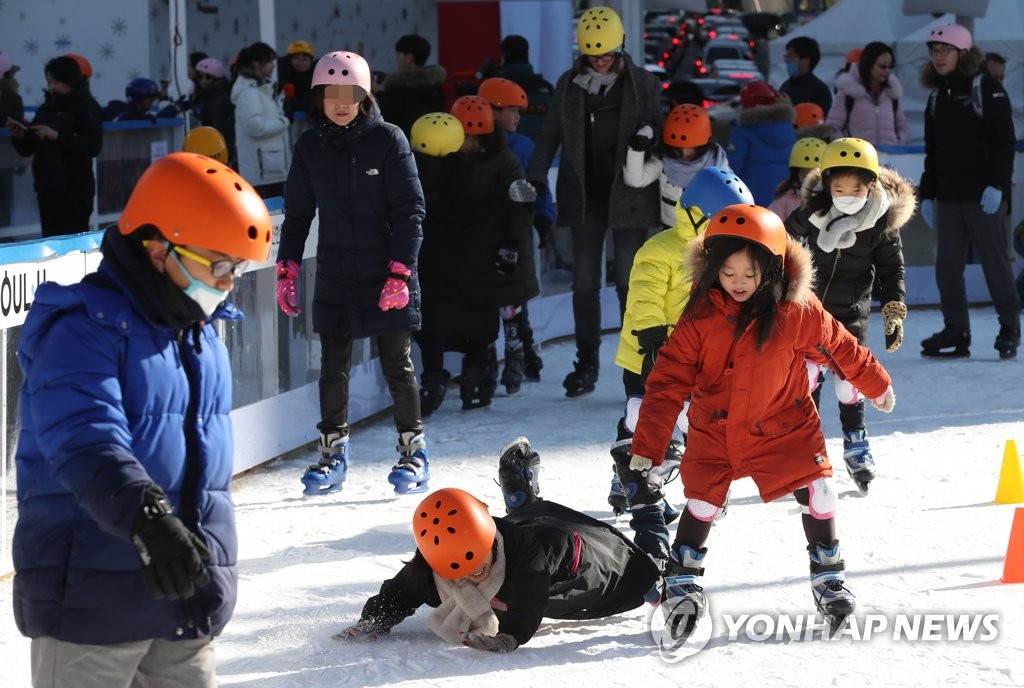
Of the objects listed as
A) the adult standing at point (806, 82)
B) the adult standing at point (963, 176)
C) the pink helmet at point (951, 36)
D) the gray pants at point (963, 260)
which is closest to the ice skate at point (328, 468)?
the adult standing at point (963, 176)

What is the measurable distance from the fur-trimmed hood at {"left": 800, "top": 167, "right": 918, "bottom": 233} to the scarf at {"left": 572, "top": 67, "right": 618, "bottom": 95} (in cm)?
190

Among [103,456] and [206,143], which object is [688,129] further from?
[103,456]

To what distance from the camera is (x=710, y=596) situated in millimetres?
5094

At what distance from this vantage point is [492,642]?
14.8ft

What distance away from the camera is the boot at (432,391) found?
8148mm

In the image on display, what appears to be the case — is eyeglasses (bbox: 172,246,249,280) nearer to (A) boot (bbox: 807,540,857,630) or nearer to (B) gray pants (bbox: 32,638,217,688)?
(B) gray pants (bbox: 32,638,217,688)

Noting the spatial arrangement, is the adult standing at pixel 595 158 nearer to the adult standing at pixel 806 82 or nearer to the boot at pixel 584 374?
the boot at pixel 584 374

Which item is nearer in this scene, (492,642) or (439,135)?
(492,642)

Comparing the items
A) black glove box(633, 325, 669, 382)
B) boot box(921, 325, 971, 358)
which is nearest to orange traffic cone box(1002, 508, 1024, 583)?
black glove box(633, 325, 669, 382)

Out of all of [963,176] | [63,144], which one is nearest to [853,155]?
[963,176]

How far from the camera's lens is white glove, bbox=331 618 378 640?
15.4ft

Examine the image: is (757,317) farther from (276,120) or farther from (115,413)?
(276,120)

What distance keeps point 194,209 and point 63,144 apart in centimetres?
745

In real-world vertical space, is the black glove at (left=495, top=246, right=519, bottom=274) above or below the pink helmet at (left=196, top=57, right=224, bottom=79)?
below
